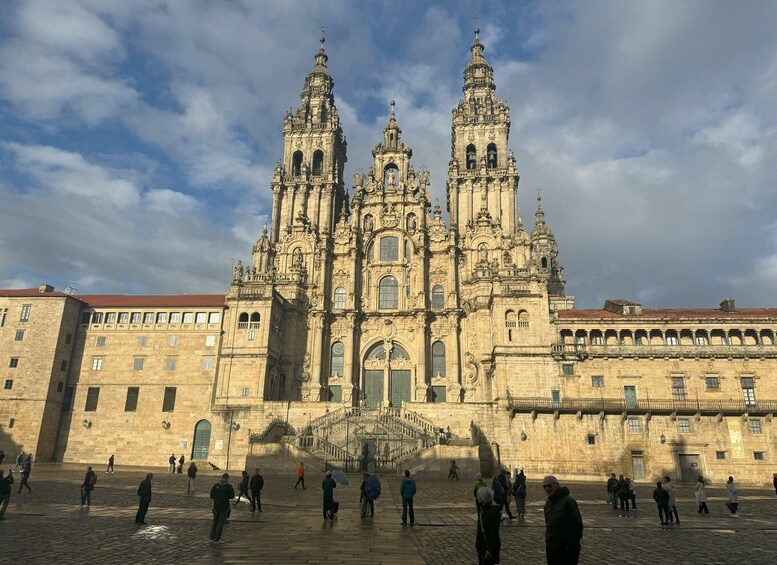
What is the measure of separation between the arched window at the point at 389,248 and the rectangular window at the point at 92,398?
30149 millimetres

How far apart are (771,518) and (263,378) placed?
120 feet

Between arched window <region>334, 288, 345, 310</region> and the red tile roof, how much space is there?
21.6 m

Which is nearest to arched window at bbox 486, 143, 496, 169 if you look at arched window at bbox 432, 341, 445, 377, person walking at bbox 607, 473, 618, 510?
arched window at bbox 432, 341, 445, 377

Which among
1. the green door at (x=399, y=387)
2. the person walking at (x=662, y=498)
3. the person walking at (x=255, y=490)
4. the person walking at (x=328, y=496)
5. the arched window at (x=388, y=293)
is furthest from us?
the arched window at (x=388, y=293)

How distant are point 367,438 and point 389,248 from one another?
77.9 feet

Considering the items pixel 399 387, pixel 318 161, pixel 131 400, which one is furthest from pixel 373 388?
pixel 318 161

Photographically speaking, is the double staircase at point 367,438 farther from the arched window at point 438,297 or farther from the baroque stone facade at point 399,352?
the arched window at point 438,297

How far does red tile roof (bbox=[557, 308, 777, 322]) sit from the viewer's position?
45.1 metres

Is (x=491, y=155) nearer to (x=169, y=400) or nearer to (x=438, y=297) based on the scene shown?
(x=438, y=297)

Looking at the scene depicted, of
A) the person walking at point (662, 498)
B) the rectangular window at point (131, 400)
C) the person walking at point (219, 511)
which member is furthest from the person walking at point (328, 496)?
the rectangular window at point (131, 400)

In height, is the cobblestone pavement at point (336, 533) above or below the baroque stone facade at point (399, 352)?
below

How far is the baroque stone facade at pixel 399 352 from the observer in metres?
41.7

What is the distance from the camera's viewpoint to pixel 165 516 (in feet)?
60.3

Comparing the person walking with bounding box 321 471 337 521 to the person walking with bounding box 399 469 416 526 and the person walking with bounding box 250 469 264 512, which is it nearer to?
the person walking with bounding box 399 469 416 526
